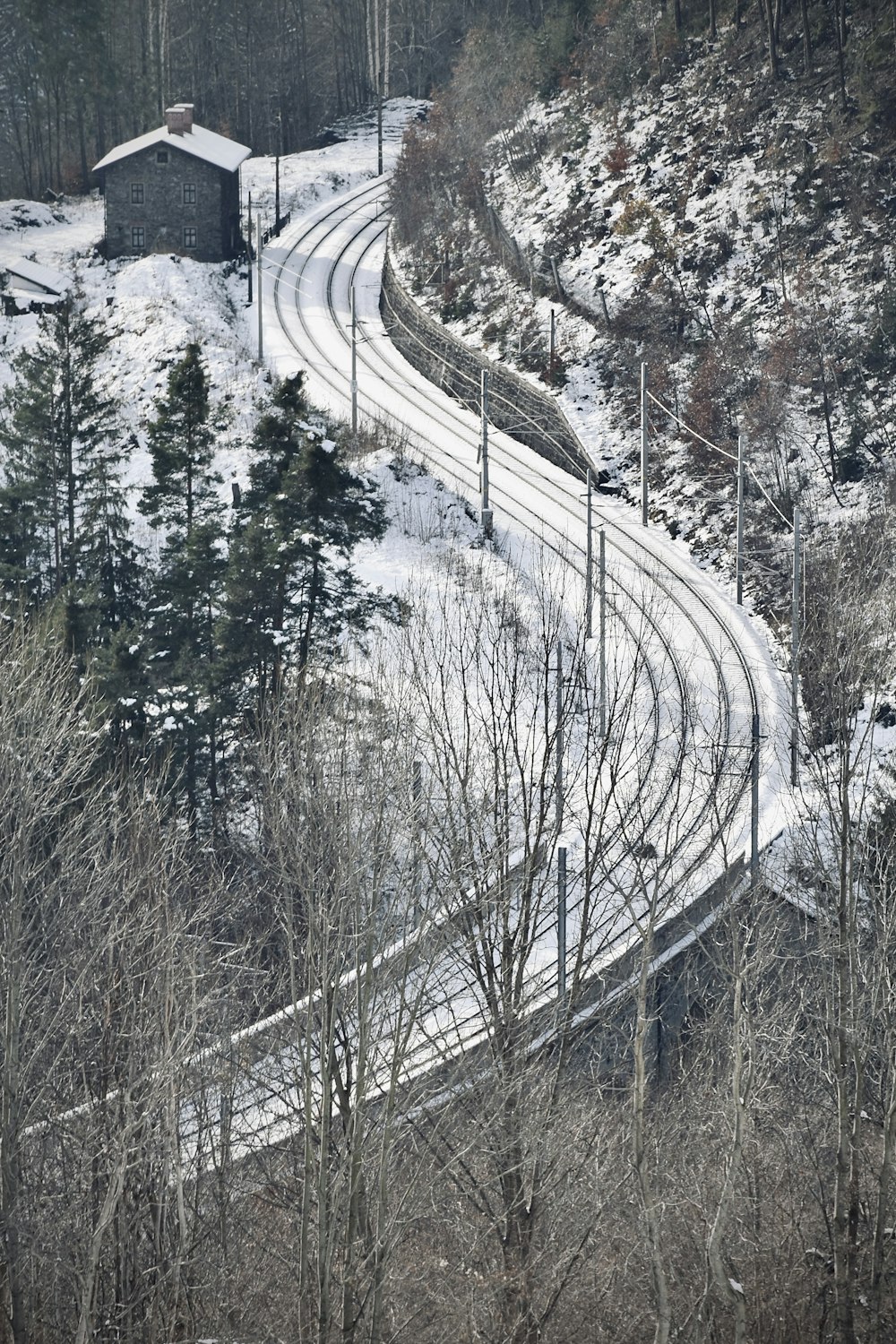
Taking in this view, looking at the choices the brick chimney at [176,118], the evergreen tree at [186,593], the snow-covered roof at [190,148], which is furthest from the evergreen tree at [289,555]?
the brick chimney at [176,118]

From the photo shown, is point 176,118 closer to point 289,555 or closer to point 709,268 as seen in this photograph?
point 709,268

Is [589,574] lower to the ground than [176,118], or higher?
lower

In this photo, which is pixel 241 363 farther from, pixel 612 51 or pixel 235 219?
pixel 612 51

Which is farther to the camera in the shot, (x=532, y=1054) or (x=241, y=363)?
(x=241, y=363)

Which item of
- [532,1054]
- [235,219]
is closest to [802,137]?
[235,219]

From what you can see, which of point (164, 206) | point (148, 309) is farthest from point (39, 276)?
point (148, 309)

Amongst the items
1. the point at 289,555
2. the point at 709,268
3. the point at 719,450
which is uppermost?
the point at 709,268

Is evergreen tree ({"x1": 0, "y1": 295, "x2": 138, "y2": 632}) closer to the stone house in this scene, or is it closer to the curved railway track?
the curved railway track
